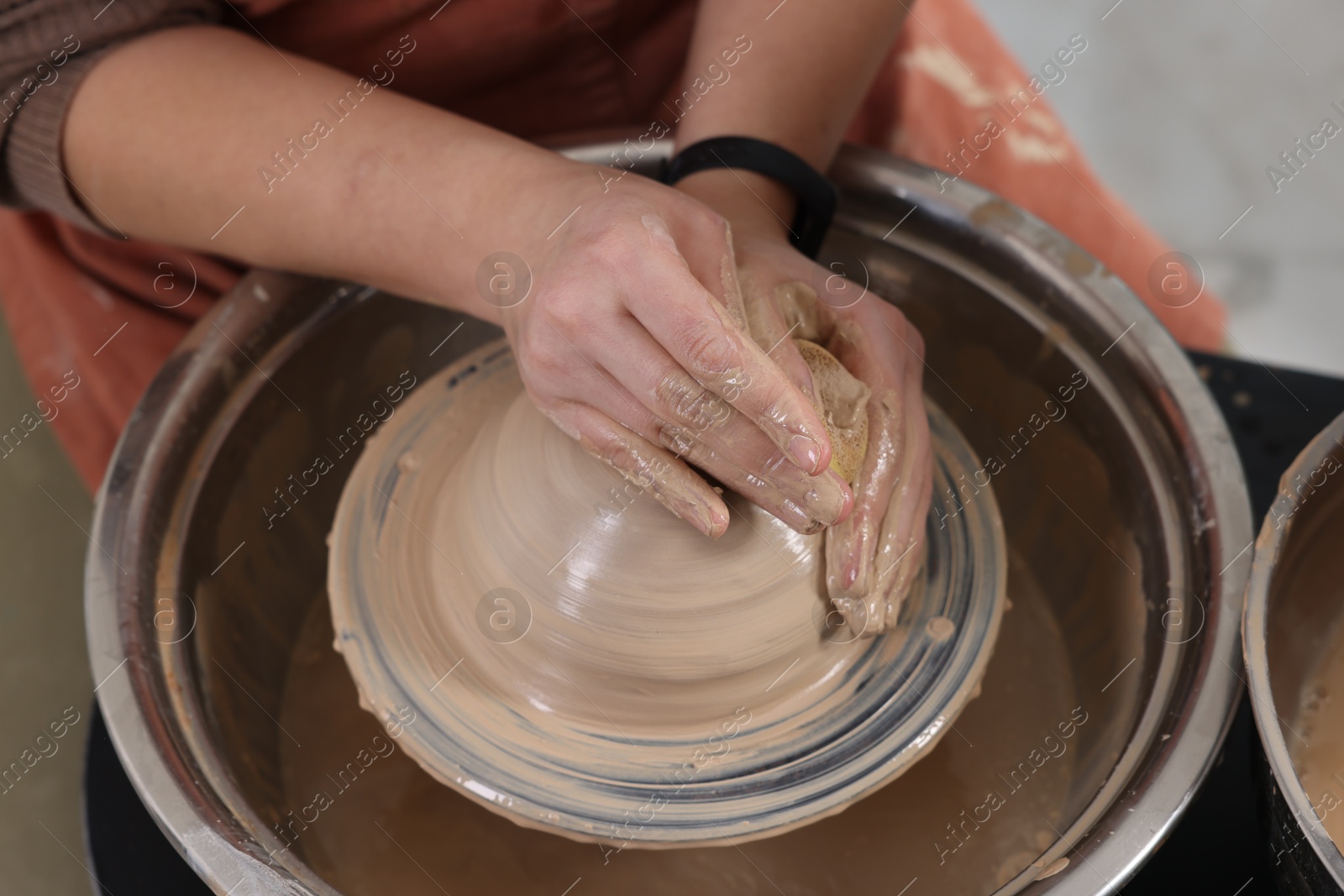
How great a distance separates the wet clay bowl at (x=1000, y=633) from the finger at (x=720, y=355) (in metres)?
0.32

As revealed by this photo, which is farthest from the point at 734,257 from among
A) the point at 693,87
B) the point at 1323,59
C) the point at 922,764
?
the point at 1323,59

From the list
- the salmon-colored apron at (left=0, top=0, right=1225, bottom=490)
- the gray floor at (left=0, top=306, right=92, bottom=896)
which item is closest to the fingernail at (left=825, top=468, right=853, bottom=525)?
the salmon-colored apron at (left=0, top=0, right=1225, bottom=490)

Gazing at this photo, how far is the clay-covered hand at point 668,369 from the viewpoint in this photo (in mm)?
669

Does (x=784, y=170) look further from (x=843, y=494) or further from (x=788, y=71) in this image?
(x=843, y=494)

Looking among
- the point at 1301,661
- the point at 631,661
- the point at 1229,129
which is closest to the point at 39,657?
the point at 631,661

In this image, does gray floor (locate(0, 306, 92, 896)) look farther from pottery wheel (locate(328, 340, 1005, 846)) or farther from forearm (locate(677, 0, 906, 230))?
forearm (locate(677, 0, 906, 230))

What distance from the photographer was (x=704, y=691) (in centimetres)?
79

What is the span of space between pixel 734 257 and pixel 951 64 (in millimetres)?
865

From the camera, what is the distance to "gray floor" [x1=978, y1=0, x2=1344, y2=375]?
2.12 m

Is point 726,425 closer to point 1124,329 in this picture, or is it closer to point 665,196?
point 665,196

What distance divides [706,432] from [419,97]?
0.61 meters

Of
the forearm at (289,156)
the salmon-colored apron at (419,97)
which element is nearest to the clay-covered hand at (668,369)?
the forearm at (289,156)

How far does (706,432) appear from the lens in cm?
71

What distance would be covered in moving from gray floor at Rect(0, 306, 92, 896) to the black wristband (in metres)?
1.27
